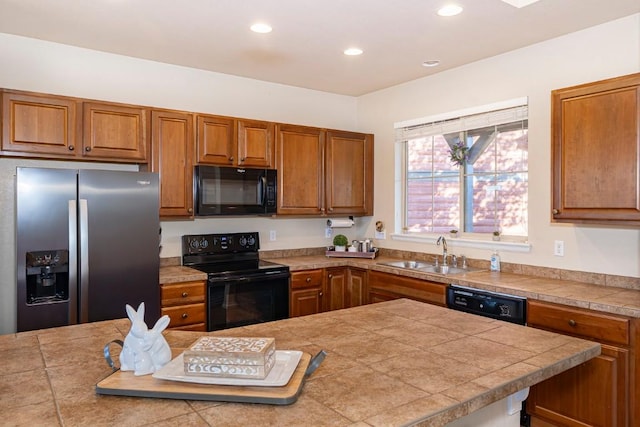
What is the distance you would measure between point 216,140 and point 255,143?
363 millimetres

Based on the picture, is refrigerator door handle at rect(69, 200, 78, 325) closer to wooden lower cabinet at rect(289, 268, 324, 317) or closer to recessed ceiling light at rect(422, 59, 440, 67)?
wooden lower cabinet at rect(289, 268, 324, 317)

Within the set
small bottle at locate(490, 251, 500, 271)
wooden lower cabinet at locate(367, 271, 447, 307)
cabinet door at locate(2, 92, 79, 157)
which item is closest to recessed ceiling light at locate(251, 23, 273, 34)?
cabinet door at locate(2, 92, 79, 157)

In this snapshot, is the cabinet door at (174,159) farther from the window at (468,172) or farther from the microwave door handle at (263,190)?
the window at (468,172)

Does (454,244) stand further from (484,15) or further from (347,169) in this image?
(484,15)

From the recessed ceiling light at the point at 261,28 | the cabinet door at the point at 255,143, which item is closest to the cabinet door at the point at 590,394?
the cabinet door at the point at 255,143

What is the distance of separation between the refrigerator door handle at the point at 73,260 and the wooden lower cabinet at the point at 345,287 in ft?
6.77

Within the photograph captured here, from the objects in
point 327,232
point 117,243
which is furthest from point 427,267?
point 117,243

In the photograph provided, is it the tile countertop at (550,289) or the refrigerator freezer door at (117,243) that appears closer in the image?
the tile countertop at (550,289)

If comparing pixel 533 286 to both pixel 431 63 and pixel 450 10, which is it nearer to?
pixel 450 10

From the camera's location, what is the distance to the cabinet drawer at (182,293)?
3299 millimetres

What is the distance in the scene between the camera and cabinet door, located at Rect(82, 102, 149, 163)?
10.6ft

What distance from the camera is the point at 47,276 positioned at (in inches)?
111

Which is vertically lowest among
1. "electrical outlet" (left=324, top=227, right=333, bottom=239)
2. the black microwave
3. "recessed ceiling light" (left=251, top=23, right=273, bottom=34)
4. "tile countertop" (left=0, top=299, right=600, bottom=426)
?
"tile countertop" (left=0, top=299, right=600, bottom=426)

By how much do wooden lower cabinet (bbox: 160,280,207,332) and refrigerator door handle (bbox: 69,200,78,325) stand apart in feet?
1.90
